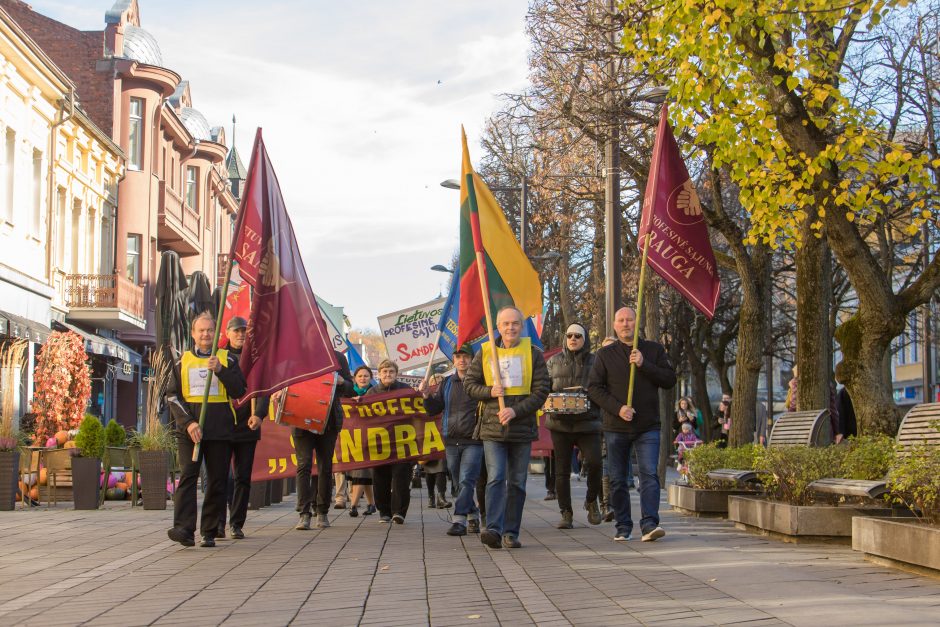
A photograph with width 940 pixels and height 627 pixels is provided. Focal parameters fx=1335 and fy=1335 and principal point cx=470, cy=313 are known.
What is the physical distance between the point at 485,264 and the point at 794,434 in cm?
367

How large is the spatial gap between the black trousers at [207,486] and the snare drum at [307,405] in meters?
2.17

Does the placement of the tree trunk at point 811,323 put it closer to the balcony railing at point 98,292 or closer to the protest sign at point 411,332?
the protest sign at point 411,332

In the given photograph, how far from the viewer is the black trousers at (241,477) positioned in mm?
11812

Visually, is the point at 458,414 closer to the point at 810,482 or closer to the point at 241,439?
the point at 241,439

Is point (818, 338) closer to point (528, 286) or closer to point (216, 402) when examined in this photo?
point (528, 286)

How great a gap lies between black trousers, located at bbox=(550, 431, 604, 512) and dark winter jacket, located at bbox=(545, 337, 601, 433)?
0.09 metres

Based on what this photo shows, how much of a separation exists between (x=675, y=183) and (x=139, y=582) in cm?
656

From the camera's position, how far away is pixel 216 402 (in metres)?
11.2

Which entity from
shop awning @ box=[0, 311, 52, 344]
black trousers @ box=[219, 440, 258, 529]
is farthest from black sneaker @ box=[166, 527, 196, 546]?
shop awning @ box=[0, 311, 52, 344]

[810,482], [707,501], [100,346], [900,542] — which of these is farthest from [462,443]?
[100,346]

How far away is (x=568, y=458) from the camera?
13484mm

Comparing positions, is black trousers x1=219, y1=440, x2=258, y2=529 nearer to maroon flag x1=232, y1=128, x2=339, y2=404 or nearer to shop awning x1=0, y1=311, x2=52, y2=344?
maroon flag x1=232, y1=128, x2=339, y2=404

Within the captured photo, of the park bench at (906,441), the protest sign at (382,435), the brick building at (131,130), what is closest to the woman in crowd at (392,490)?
the protest sign at (382,435)

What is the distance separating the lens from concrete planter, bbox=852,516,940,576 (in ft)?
27.2
